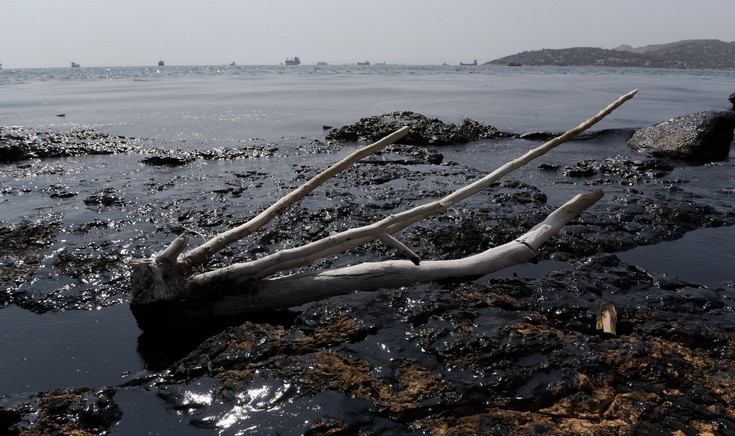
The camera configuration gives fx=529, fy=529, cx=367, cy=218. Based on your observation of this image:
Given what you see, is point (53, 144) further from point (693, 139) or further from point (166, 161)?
point (693, 139)

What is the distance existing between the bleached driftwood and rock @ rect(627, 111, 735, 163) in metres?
11.2

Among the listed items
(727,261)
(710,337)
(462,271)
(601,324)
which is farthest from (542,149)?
(727,261)

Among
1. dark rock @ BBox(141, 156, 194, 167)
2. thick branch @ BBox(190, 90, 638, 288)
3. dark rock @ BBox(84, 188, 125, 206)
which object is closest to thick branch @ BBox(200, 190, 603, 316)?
thick branch @ BBox(190, 90, 638, 288)

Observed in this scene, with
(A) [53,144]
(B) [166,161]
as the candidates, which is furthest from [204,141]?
(A) [53,144]

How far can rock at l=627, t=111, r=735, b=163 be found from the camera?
48.9 ft

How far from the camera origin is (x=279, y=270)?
19.4ft

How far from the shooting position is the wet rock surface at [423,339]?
4.09 meters

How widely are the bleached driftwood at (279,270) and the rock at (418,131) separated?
11.5 meters

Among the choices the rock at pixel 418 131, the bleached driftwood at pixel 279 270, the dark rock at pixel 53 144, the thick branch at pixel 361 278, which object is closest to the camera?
the bleached driftwood at pixel 279 270

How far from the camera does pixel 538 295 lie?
608cm

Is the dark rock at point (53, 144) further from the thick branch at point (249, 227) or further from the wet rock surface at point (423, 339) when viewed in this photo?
the thick branch at point (249, 227)

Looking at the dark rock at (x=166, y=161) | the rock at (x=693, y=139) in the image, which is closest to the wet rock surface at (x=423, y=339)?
the dark rock at (x=166, y=161)

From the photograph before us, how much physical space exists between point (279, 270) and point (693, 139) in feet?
45.7

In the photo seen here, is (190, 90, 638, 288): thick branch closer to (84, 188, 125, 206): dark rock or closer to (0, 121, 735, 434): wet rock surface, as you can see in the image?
(0, 121, 735, 434): wet rock surface
